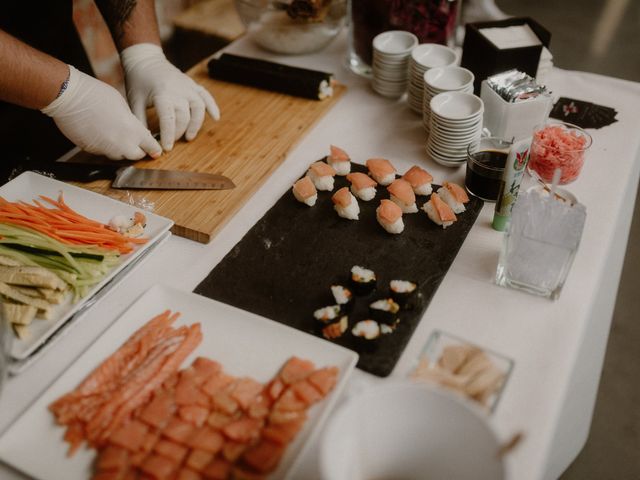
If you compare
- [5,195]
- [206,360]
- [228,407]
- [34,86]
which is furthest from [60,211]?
[228,407]

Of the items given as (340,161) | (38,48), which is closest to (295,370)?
(340,161)

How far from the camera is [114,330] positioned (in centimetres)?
115

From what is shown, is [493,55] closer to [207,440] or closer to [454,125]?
[454,125]

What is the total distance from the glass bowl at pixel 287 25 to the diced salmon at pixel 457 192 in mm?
899

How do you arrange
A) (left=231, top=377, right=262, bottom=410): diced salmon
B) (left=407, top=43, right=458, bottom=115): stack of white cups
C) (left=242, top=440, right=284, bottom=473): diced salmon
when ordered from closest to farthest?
(left=242, top=440, right=284, bottom=473): diced salmon
(left=231, top=377, right=262, bottom=410): diced salmon
(left=407, top=43, right=458, bottom=115): stack of white cups

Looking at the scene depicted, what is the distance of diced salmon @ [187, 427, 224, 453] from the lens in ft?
3.08

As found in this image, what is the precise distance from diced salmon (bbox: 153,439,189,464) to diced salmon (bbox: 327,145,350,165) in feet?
2.87

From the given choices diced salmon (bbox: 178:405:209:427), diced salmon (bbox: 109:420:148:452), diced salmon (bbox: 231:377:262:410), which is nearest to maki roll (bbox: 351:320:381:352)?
diced salmon (bbox: 231:377:262:410)

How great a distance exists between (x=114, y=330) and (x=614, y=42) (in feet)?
15.4

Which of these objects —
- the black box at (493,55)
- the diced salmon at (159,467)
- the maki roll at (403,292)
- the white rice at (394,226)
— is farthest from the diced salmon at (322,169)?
the diced salmon at (159,467)

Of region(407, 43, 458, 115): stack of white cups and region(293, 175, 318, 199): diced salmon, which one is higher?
region(407, 43, 458, 115): stack of white cups

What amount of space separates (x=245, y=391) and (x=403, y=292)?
39 cm

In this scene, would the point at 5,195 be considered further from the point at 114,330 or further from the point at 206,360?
the point at 206,360

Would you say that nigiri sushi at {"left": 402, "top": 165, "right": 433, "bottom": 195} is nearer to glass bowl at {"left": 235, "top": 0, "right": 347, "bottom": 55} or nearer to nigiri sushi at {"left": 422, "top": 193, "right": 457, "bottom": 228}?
nigiri sushi at {"left": 422, "top": 193, "right": 457, "bottom": 228}
